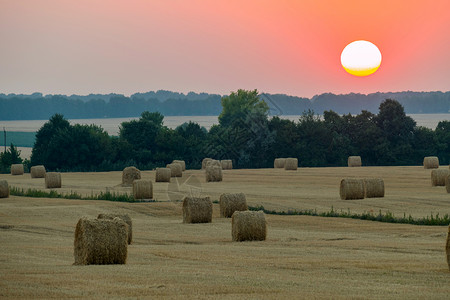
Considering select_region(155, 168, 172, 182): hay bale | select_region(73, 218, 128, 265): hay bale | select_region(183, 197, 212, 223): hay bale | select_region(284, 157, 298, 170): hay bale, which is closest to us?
select_region(73, 218, 128, 265): hay bale

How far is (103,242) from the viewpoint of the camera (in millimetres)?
A: 18641

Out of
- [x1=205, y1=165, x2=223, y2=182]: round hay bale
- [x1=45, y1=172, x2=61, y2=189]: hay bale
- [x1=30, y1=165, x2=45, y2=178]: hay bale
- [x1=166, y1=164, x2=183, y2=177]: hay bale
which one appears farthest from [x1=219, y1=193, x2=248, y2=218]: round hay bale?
[x1=30, y1=165, x2=45, y2=178]: hay bale

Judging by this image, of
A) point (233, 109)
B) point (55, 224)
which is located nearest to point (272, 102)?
point (233, 109)

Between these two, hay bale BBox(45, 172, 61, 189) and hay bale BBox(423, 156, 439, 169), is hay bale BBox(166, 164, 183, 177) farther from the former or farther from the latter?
hay bale BBox(423, 156, 439, 169)

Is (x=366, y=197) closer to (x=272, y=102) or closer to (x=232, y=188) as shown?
(x=232, y=188)

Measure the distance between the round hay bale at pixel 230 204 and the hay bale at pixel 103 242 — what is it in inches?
691

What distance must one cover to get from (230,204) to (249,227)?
10.7 m

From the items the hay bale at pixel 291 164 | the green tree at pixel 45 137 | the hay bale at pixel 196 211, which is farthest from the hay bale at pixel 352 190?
the green tree at pixel 45 137

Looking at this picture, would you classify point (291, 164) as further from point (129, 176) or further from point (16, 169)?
point (16, 169)

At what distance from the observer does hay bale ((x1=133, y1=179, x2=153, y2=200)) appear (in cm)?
4725

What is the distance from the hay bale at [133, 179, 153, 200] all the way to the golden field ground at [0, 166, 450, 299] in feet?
8.28

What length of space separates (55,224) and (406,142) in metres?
69.6

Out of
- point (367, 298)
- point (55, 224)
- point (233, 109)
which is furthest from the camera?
point (233, 109)

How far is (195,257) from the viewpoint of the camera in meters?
20.8
